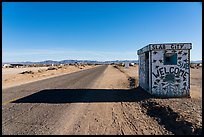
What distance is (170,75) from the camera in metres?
11.8

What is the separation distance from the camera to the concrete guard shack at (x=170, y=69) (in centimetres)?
1162

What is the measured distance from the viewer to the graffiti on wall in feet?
38.2

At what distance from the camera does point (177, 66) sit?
1177 centimetres

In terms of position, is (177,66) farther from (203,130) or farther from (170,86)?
(203,130)

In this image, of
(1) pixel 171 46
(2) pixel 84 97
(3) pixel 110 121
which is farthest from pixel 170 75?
(3) pixel 110 121

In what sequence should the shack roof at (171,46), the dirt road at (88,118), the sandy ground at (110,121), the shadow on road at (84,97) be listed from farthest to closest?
the shack roof at (171,46), the shadow on road at (84,97), the dirt road at (88,118), the sandy ground at (110,121)

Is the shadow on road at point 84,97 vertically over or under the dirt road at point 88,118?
under

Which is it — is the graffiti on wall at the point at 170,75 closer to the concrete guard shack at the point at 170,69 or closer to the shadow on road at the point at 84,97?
the concrete guard shack at the point at 170,69

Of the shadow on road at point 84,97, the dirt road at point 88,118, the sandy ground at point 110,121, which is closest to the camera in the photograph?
the sandy ground at point 110,121

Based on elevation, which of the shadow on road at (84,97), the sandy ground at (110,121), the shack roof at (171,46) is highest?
the shack roof at (171,46)

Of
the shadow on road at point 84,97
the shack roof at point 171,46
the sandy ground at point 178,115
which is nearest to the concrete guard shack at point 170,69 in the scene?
the shack roof at point 171,46

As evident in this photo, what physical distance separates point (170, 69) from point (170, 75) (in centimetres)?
32

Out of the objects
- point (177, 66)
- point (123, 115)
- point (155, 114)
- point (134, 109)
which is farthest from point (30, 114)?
point (177, 66)

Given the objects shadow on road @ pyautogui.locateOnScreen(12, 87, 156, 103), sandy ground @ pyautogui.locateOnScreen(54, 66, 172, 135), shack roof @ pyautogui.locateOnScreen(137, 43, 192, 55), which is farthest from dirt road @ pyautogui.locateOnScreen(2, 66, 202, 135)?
shack roof @ pyautogui.locateOnScreen(137, 43, 192, 55)
